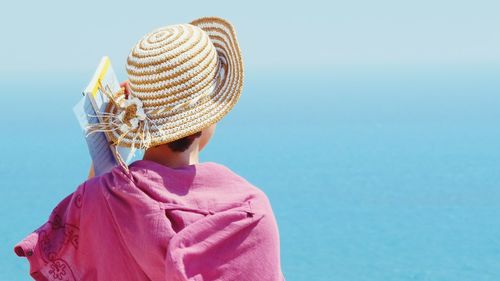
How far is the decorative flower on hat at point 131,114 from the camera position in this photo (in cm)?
105

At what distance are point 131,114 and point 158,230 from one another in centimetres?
16

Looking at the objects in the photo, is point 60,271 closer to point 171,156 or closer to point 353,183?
point 171,156

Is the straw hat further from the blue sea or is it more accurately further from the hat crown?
the blue sea

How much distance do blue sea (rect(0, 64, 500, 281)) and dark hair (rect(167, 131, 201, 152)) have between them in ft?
19.3

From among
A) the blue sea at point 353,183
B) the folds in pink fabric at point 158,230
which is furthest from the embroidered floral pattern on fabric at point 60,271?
the blue sea at point 353,183

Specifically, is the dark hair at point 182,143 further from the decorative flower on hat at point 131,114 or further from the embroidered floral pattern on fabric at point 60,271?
the embroidered floral pattern on fabric at point 60,271

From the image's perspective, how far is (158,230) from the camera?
102 centimetres

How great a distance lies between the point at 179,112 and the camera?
3.44 feet

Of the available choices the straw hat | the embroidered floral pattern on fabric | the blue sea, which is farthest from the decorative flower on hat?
the blue sea

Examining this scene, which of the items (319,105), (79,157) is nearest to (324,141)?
(79,157)

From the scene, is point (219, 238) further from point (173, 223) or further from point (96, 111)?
point (96, 111)

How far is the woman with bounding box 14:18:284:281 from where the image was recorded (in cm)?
103

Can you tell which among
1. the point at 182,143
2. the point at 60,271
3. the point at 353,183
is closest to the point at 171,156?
the point at 182,143

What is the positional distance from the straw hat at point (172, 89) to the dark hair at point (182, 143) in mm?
24
